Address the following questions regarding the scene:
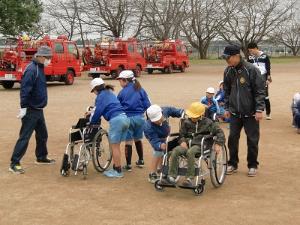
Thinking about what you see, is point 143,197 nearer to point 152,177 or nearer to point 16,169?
point 152,177

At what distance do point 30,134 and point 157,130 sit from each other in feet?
6.36

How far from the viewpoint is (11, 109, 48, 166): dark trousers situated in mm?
7137

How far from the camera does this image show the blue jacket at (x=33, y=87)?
7148 mm

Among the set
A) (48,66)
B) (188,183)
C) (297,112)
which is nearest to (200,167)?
(188,183)

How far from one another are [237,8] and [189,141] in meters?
47.4

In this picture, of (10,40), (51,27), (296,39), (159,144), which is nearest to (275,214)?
(159,144)

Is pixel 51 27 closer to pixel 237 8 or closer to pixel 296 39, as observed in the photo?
pixel 237 8

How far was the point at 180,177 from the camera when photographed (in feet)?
20.4

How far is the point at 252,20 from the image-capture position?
176ft

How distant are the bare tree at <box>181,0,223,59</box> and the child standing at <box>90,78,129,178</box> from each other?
4199cm

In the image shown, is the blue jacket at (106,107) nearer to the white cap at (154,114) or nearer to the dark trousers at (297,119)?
the white cap at (154,114)

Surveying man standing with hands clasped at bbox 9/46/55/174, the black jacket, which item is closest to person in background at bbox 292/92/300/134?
the black jacket

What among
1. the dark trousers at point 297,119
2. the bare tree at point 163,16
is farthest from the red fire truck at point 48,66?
the bare tree at point 163,16

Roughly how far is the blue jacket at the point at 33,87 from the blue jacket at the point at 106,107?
0.92 metres
